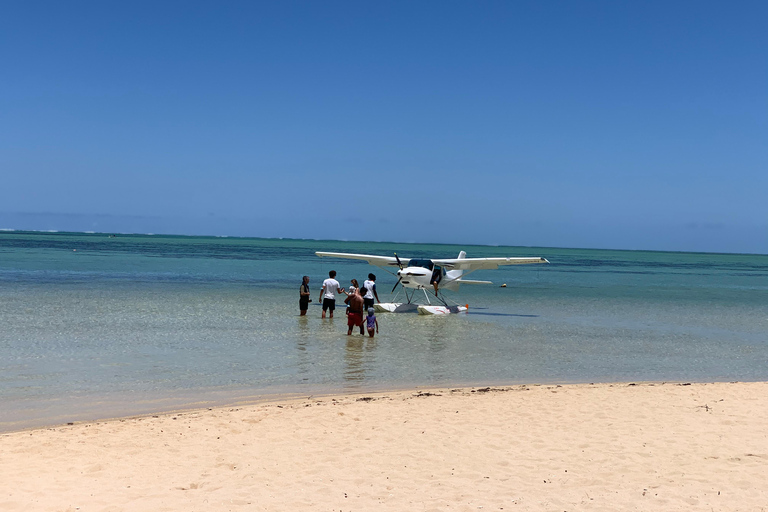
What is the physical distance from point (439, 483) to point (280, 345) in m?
8.35

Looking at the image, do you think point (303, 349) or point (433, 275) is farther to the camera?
point (433, 275)

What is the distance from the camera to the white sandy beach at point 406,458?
4.95m

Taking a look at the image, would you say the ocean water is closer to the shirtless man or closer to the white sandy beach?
the shirtless man

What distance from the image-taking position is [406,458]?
20.0 feet

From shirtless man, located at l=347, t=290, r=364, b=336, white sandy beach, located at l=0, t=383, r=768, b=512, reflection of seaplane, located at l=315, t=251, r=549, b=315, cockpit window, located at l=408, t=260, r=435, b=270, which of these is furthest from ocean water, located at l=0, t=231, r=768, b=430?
cockpit window, located at l=408, t=260, r=435, b=270

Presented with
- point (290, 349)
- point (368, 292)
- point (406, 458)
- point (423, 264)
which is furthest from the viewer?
point (423, 264)

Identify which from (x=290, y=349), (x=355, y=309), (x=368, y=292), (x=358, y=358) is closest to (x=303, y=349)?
(x=290, y=349)

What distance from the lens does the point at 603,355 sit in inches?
530

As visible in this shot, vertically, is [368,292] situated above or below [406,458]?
above

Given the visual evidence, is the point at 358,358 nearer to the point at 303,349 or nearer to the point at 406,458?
the point at 303,349

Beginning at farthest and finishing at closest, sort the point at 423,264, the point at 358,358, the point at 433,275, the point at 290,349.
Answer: the point at 423,264 < the point at 433,275 < the point at 290,349 < the point at 358,358

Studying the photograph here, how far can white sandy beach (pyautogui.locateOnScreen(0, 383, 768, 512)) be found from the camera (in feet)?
16.3

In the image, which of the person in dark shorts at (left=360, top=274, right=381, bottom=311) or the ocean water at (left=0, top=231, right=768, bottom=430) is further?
the person in dark shorts at (left=360, top=274, right=381, bottom=311)

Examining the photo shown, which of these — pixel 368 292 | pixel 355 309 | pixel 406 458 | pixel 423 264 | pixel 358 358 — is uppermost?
pixel 423 264
